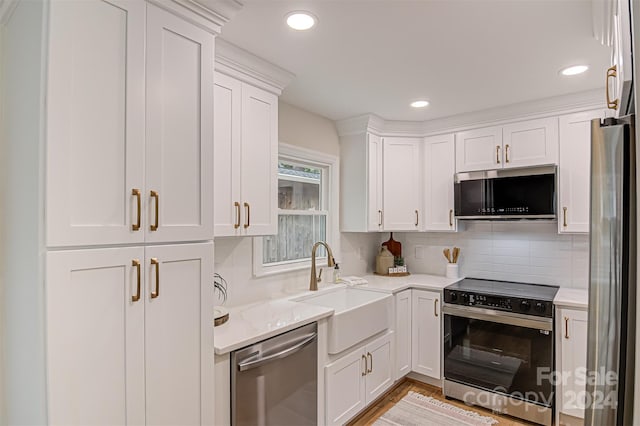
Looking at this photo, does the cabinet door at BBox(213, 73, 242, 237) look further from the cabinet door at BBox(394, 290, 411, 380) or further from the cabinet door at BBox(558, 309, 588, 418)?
the cabinet door at BBox(558, 309, 588, 418)

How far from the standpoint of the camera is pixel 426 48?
201 cm

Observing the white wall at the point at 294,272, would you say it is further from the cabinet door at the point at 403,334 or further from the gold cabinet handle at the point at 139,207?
the gold cabinet handle at the point at 139,207

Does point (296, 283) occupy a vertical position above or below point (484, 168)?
below

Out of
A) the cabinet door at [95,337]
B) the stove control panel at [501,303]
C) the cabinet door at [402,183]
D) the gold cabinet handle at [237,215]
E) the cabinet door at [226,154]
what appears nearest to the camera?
the cabinet door at [95,337]

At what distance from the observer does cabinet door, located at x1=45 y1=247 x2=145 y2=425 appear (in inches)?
44.6

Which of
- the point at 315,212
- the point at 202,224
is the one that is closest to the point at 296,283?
the point at 315,212

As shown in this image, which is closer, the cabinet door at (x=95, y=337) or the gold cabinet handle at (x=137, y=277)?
the cabinet door at (x=95, y=337)

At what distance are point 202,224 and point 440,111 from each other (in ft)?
8.22

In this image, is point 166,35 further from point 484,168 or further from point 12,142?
point 484,168

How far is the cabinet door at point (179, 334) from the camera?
136 cm

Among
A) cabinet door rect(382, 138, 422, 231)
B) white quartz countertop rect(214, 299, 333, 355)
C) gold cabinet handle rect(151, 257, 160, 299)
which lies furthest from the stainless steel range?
gold cabinet handle rect(151, 257, 160, 299)

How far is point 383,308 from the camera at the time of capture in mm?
2877

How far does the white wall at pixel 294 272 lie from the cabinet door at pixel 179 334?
2.78ft

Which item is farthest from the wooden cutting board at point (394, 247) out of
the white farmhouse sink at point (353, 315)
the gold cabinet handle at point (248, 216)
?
the gold cabinet handle at point (248, 216)
